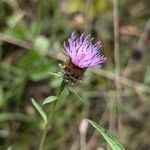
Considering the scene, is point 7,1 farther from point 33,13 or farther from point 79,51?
point 79,51

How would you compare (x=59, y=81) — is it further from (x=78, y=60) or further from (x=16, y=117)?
(x=78, y=60)

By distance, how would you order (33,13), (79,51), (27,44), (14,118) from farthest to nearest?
(33,13) < (27,44) < (14,118) < (79,51)

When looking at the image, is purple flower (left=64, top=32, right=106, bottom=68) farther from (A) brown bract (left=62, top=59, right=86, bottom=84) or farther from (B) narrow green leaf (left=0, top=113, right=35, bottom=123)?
(B) narrow green leaf (left=0, top=113, right=35, bottom=123)

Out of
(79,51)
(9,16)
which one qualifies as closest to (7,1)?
(9,16)

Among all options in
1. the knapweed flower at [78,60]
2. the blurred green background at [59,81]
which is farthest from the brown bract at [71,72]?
the blurred green background at [59,81]

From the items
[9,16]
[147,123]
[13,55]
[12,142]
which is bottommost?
[12,142]

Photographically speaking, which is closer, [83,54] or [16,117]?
[83,54]

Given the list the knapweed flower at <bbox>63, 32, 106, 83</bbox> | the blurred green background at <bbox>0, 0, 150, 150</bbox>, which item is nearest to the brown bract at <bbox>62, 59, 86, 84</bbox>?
the knapweed flower at <bbox>63, 32, 106, 83</bbox>

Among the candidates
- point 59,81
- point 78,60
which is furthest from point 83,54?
point 59,81
